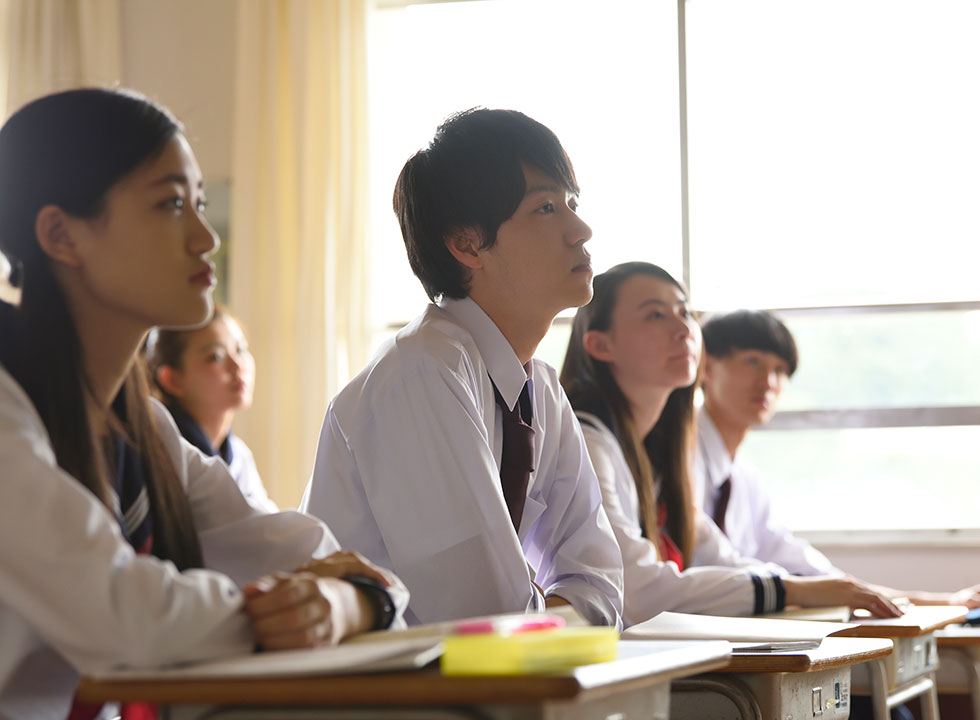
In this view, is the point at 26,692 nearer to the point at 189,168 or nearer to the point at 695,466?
the point at 189,168

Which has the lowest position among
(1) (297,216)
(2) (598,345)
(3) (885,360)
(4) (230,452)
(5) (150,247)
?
(4) (230,452)

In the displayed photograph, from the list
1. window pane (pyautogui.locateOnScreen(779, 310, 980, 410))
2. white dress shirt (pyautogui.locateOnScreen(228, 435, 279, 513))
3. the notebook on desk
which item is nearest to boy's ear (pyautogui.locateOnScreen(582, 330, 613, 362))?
the notebook on desk

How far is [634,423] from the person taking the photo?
2.79 meters

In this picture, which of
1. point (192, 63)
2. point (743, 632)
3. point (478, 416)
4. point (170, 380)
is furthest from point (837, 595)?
point (192, 63)

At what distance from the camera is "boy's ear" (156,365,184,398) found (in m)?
3.61

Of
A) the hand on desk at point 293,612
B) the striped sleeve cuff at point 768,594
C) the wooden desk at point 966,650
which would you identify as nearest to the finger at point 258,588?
the hand on desk at point 293,612

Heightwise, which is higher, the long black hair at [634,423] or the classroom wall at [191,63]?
the classroom wall at [191,63]

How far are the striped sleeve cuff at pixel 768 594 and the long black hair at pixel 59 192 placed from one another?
145 cm

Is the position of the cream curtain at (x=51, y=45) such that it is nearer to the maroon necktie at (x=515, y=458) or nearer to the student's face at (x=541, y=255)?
the student's face at (x=541, y=255)

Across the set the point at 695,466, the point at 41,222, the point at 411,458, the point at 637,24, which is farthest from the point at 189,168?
the point at 637,24

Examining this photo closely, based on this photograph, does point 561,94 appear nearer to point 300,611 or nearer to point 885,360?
point 885,360

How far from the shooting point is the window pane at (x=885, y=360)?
4.39 meters

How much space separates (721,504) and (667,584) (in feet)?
3.27

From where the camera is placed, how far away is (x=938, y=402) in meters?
4.38
